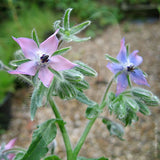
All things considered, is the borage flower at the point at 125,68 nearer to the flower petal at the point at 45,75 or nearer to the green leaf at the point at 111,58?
the green leaf at the point at 111,58

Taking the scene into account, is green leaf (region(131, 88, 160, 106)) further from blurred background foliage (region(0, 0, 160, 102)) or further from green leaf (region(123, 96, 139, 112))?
blurred background foliage (region(0, 0, 160, 102))

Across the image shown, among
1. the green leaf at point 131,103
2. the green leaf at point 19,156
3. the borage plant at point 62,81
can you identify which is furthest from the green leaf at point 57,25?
the green leaf at point 19,156

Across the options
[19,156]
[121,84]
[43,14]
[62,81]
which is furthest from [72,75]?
[43,14]

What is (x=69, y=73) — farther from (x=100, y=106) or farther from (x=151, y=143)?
(x=151, y=143)

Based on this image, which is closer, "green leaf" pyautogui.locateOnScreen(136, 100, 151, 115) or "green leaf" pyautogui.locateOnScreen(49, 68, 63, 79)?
"green leaf" pyautogui.locateOnScreen(49, 68, 63, 79)


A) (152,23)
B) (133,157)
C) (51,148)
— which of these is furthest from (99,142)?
(152,23)

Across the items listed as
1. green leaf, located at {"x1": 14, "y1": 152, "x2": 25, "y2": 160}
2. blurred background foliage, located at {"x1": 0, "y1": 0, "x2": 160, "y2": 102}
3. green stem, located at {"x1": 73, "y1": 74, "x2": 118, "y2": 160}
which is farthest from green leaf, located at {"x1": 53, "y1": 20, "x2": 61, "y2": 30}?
blurred background foliage, located at {"x1": 0, "y1": 0, "x2": 160, "y2": 102}

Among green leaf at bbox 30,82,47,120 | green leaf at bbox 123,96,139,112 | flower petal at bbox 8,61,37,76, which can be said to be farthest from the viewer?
green leaf at bbox 123,96,139,112

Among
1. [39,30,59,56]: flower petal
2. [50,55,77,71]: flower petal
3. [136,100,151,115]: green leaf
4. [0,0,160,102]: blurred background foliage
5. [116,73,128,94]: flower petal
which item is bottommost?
[136,100,151,115]: green leaf
